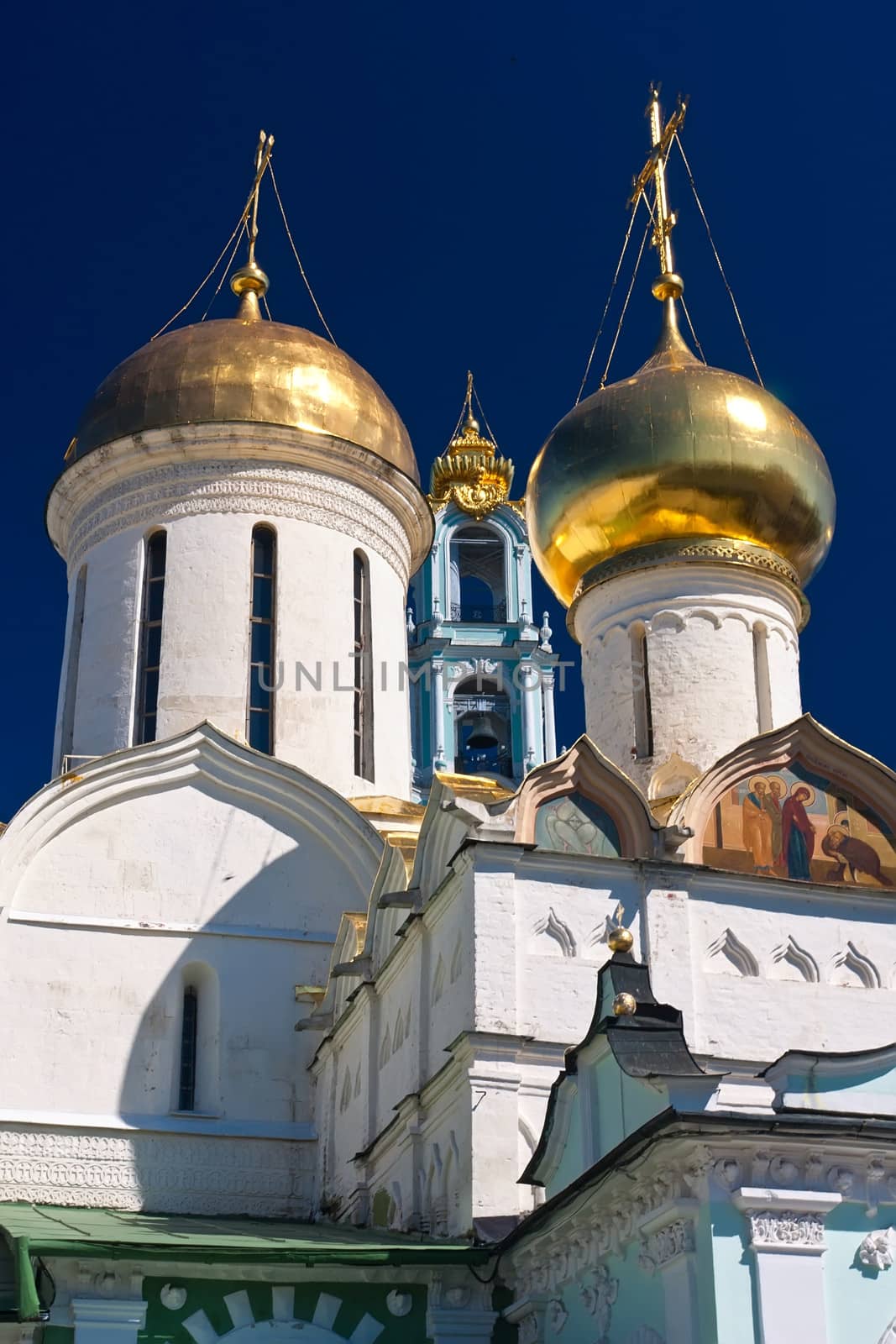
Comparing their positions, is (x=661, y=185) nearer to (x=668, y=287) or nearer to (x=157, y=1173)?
(x=668, y=287)

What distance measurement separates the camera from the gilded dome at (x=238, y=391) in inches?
578

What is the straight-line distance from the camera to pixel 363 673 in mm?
14617

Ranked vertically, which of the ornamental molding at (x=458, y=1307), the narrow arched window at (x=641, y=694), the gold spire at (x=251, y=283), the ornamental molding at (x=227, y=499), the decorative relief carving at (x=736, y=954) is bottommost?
the ornamental molding at (x=458, y=1307)

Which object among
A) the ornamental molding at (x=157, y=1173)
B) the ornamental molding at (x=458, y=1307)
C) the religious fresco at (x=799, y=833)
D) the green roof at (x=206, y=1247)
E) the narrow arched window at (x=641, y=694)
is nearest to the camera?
the green roof at (x=206, y=1247)

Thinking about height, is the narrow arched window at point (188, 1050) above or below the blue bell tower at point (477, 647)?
below

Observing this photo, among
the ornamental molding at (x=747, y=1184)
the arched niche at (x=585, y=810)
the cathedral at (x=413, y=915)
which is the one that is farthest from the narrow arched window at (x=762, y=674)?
the ornamental molding at (x=747, y=1184)

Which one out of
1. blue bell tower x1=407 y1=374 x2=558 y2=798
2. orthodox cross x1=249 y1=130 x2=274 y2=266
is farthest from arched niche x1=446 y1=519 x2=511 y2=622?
orthodox cross x1=249 y1=130 x2=274 y2=266

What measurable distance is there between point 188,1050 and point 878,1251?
632cm

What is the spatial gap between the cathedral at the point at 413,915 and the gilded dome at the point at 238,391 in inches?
1.6

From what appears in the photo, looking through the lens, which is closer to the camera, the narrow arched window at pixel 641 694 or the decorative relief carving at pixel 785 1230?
the decorative relief carving at pixel 785 1230

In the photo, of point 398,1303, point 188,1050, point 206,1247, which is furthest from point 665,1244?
point 188,1050

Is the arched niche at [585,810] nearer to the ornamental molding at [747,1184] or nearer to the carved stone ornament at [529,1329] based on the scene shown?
the carved stone ornament at [529,1329]

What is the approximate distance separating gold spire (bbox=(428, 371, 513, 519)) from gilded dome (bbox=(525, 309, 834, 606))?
20853 millimetres

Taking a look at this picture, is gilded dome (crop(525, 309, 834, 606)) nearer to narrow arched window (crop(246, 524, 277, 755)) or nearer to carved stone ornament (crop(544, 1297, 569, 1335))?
narrow arched window (crop(246, 524, 277, 755))
